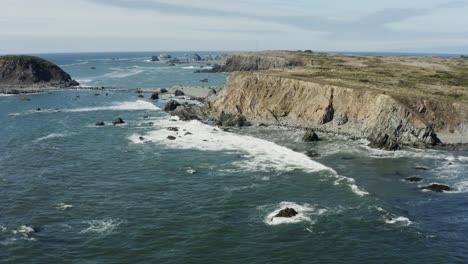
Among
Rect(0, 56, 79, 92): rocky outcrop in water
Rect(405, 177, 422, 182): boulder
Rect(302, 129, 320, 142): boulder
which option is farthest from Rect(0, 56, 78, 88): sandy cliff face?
Rect(405, 177, 422, 182): boulder

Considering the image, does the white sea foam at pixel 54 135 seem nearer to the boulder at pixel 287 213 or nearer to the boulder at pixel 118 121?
the boulder at pixel 118 121

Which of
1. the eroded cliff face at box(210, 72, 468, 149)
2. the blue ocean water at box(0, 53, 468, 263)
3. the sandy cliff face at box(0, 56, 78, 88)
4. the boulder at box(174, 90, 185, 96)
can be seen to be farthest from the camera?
the sandy cliff face at box(0, 56, 78, 88)

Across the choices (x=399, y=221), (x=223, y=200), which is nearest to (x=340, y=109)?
(x=223, y=200)

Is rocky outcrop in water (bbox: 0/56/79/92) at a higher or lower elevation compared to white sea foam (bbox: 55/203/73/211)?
higher

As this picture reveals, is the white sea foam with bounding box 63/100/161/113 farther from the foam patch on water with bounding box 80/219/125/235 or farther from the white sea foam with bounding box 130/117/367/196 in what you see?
the foam patch on water with bounding box 80/219/125/235

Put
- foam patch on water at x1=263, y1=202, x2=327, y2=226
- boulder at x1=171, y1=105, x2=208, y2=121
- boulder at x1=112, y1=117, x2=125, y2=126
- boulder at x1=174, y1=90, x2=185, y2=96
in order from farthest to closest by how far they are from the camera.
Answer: boulder at x1=174, y1=90, x2=185, y2=96, boulder at x1=171, y1=105, x2=208, y2=121, boulder at x1=112, y1=117, x2=125, y2=126, foam patch on water at x1=263, y1=202, x2=327, y2=226

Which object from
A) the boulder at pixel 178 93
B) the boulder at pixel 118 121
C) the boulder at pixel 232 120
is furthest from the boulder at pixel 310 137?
the boulder at pixel 178 93

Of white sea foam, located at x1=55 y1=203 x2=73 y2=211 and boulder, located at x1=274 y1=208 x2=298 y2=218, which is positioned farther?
white sea foam, located at x1=55 y1=203 x2=73 y2=211
